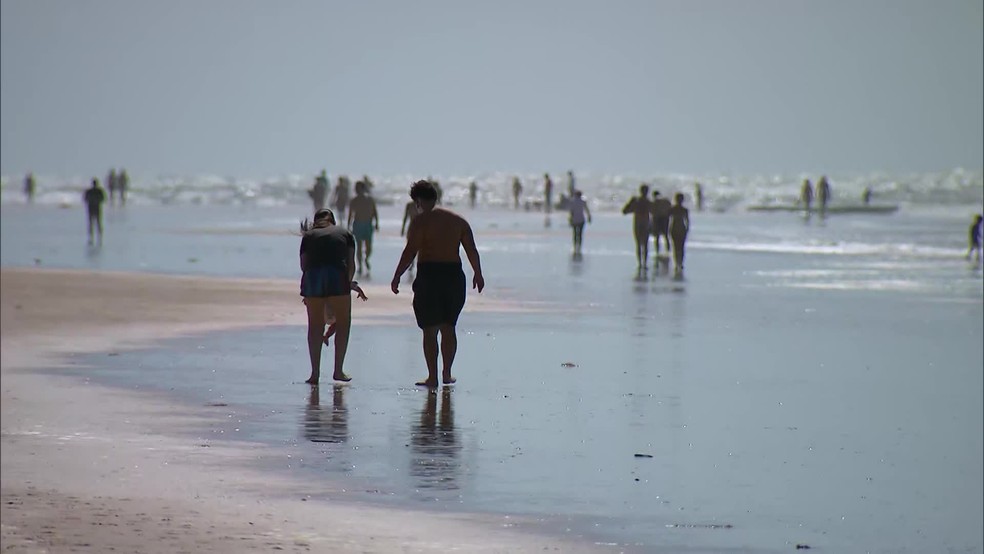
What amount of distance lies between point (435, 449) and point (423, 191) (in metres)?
1.90

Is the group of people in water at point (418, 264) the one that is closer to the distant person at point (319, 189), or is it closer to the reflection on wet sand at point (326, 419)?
the reflection on wet sand at point (326, 419)

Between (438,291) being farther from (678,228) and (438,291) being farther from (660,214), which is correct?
(660,214)

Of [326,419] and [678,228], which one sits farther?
[678,228]

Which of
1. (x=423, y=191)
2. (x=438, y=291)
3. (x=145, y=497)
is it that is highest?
(x=423, y=191)

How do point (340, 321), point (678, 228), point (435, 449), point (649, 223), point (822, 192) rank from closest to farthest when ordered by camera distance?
point (435, 449)
point (340, 321)
point (678, 228)
point (649, 223)
point (822, 192)

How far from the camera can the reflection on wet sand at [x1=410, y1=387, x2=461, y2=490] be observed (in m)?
11.7

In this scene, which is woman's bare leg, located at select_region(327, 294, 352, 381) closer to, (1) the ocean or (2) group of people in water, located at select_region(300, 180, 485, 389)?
(2) group of people in water, located at select_region(300, 180, 485, 389)

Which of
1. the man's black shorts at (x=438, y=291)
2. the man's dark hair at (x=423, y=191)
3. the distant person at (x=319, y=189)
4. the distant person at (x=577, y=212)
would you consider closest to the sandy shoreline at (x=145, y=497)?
the man's black shorts at (x=438, y=291)

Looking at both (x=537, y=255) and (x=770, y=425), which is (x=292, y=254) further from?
(x=770, y=425)

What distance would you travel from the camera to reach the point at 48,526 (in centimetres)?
1015

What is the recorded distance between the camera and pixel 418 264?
43.8 feet

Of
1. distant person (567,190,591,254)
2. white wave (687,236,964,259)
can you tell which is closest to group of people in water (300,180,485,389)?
distant person (567,190,591,254)

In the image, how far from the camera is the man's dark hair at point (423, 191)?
12.1 metres

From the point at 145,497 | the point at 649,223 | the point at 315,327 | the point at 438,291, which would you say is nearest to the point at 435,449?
the point at 438,291
